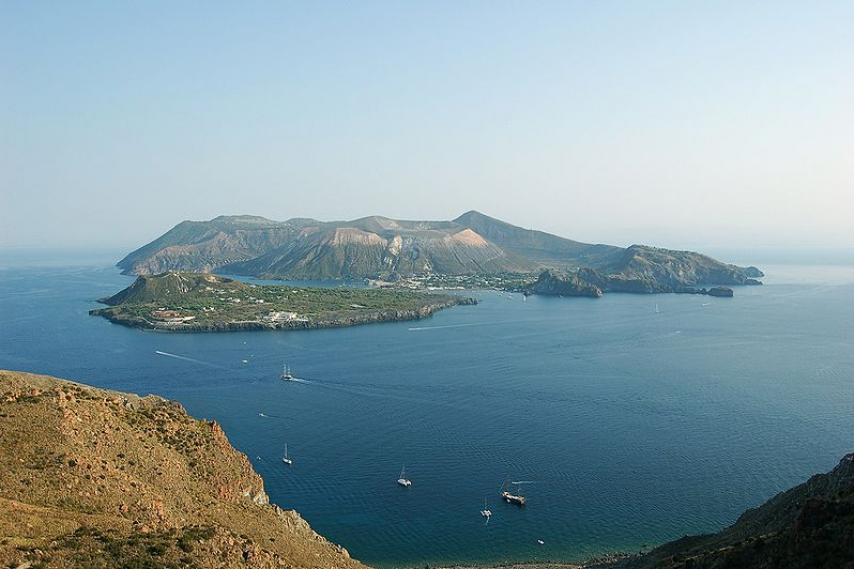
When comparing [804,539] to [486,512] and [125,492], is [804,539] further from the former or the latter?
[486,512]

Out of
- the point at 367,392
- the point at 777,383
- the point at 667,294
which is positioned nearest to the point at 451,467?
the point at 367,392

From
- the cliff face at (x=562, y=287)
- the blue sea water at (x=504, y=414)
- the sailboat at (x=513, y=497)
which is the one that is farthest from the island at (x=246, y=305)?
the sailboat at (x=513, y=497)

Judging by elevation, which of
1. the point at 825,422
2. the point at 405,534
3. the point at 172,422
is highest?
the point at 172,422

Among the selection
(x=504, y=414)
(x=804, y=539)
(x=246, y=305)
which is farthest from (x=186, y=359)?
(x=804, y=539)

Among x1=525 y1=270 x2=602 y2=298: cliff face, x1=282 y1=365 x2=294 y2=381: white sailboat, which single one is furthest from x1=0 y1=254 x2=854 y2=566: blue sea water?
x1=525 y1=270 x2=602 y2=298: cliff face

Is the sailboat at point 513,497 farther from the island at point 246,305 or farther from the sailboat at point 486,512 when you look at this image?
the island at point 246,305

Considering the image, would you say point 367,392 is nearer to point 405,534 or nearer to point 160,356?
point 405,534
